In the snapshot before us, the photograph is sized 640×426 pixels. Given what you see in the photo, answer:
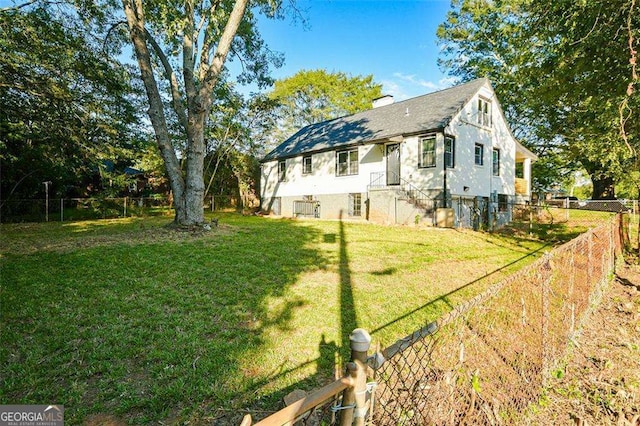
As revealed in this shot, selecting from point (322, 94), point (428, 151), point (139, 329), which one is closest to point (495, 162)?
point (428, 151)

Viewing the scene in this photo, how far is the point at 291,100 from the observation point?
117ft

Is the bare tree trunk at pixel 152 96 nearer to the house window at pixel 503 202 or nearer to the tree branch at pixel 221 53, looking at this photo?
the tree branch at pixel 221 53

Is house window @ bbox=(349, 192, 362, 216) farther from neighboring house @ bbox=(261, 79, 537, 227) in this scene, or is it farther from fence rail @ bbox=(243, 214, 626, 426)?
fence rail @ bbox=(243, 214, 626, 426)

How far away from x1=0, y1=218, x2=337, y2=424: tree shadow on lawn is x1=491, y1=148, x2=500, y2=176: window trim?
53.7ft

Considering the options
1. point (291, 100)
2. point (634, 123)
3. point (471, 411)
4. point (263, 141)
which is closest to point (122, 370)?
point (471, 411)

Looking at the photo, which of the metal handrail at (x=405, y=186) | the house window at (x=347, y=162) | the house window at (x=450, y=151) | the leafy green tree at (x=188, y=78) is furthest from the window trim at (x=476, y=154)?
the leafy green tree at (x=188, y=78)

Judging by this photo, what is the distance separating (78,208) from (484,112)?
24116mm

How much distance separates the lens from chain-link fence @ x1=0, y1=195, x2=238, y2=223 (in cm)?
1448

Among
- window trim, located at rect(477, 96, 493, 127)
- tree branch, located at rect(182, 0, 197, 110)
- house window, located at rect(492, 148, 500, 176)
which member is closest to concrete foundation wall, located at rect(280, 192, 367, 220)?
window trim, located at rect(477, 96, 493, 127)

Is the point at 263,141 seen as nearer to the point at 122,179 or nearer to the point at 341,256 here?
the point at 122,179

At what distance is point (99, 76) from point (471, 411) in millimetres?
11299

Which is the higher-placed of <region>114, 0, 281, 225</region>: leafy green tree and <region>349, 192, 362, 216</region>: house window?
<region>114, 0, 281, 225</region>: leafy green tree

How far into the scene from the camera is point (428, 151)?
16.2 m

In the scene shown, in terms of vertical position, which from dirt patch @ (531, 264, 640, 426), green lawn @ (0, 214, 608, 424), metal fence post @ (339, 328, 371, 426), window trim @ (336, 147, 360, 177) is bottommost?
dirt patch @ (531, 264, 640, 426)
